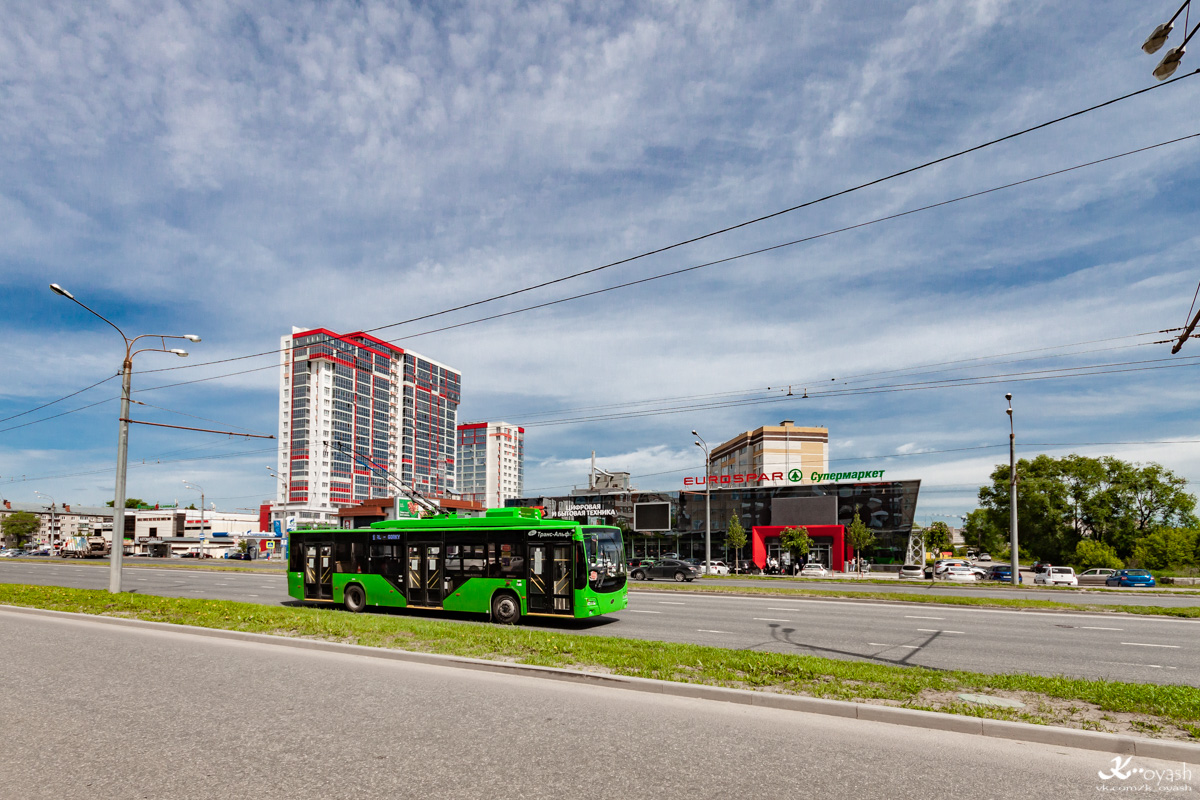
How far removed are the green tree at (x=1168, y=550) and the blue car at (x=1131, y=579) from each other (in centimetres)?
1133

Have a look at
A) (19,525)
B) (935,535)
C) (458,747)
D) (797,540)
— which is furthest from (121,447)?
(19,525)

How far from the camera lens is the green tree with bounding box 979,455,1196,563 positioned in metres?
63.6

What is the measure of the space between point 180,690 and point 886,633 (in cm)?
1326

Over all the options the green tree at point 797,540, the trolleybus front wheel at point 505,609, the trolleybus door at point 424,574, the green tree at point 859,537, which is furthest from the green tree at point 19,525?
the trolleybus front wheel at point 505,609

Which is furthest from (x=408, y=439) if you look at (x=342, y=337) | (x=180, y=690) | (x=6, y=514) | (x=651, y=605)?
(x=180, y=690)

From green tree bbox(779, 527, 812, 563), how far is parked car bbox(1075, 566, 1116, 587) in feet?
64.7

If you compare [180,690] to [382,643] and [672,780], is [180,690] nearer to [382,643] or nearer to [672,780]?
[382,643]

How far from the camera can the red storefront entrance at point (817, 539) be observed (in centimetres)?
6391

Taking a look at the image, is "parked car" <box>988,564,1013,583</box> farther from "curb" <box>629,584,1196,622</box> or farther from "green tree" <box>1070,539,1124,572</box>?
"curb" <box>629,584,1196,622</box>

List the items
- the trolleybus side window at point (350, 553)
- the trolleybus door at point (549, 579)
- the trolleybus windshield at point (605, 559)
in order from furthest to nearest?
the trolleybus side window at point (350, 553) → the trolleybus windshield at point (605, 559) → the trolleybus door at point (549, 579)

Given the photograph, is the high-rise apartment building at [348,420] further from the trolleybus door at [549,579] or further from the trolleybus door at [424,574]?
the trolleybus door at [549,579]

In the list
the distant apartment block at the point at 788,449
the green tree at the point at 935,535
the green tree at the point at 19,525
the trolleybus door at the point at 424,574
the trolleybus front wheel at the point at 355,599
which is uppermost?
the distant apartment block at the point at 788,449

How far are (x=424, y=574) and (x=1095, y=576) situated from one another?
5421 centimetres

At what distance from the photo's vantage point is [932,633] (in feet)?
48.5
